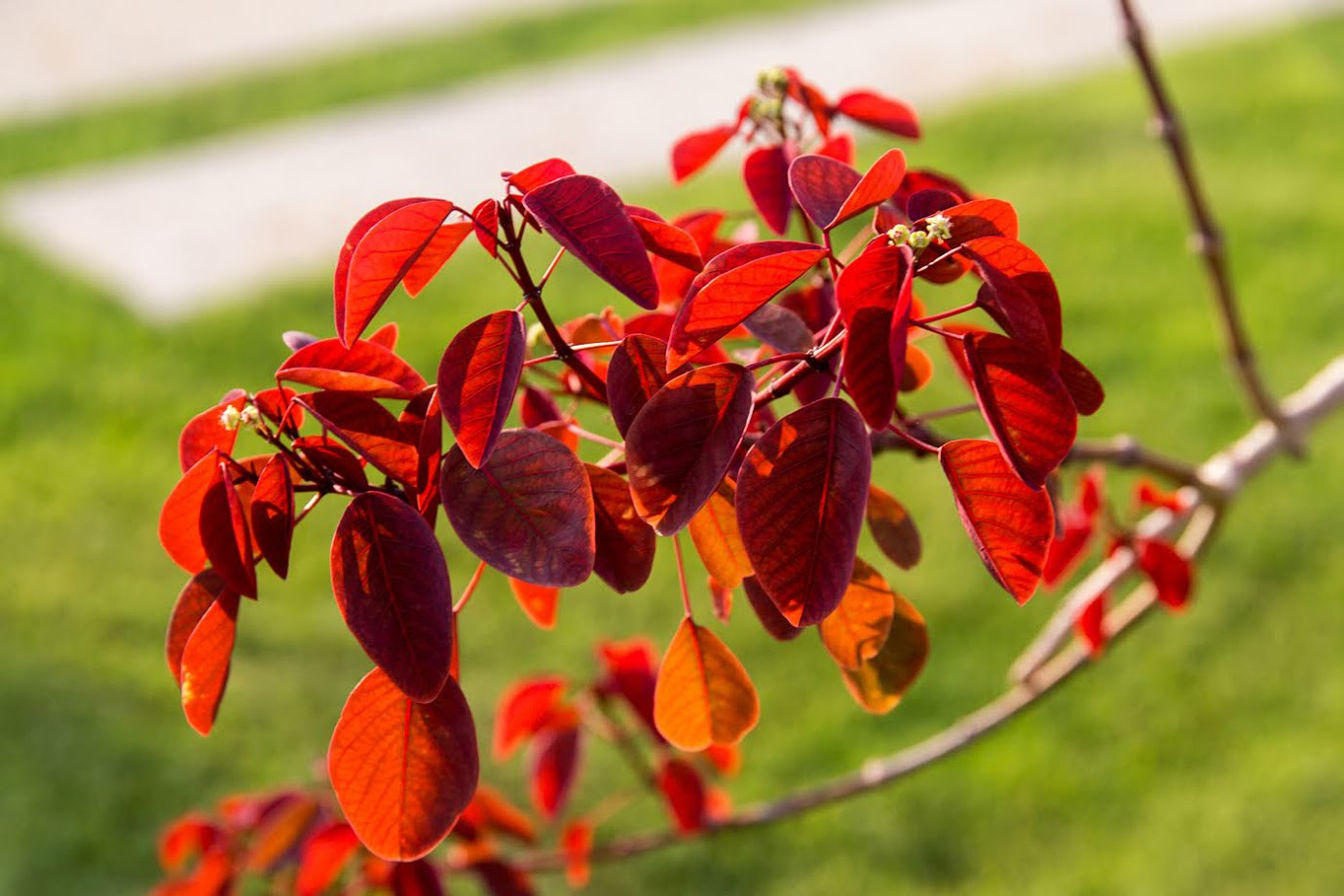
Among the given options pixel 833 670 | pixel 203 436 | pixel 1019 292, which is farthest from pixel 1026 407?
pixel 833 670

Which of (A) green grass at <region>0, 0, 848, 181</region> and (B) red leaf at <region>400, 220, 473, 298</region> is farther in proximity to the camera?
(A) green grass at <region>0, 0, 848, 181</region>

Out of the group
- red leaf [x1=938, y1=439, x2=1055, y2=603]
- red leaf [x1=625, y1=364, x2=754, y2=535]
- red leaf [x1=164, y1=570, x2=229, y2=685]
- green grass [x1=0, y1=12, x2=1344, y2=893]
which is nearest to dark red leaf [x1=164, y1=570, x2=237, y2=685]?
red leaf [x1=164, y1=570, x2=229, y2=685]

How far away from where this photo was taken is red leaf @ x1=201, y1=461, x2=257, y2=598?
0.61m

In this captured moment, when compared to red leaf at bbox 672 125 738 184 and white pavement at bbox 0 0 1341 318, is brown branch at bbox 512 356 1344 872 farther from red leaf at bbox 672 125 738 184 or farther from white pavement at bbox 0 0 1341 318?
white pavement at bbox 0 0 1341 318

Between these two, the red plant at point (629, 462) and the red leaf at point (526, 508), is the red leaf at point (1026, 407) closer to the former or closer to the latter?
the red plant at point (629, 462)

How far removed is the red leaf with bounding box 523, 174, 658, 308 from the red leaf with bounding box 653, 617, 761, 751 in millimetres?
208

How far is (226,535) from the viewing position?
609 millimetres

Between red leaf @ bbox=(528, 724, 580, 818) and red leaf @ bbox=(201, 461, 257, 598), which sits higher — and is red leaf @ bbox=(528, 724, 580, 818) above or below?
below

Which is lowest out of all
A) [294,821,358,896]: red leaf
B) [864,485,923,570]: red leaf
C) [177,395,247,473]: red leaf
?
[294,821,358,896]: red leaf

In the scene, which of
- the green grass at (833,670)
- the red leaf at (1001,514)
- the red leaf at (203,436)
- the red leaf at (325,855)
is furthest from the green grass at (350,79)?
the red leaf at (1001,514)

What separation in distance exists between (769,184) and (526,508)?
350 millimetres

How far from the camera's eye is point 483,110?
4652 mm

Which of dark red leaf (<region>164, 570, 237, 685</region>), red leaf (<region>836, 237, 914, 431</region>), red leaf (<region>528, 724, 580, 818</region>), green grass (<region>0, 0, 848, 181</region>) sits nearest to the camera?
red leaf (<region>836, 237, 914, 431</region>)

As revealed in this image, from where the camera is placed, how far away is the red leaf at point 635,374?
2.05 feet
